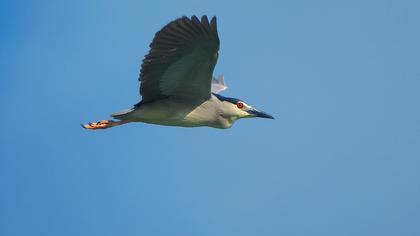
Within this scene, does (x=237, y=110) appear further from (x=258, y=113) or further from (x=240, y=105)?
(x=258, y=113)

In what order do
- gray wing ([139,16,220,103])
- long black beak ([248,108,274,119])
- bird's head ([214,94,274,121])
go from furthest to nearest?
long black beak ([248,108,274,119]) → bird's head ([214,94,274,121]) → gray wing ([139,16,220,103])

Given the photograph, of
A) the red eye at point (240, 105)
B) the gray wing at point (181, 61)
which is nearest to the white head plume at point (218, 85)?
the red eye at point (240, 105)

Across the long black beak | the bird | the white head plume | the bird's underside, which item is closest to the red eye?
the bird

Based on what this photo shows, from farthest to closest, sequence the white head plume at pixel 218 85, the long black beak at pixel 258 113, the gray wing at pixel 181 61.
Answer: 1. the white head plume at pixel 218 85
2. the long black beak at pixel 258 113
3. the gray wing at pixel 181 61

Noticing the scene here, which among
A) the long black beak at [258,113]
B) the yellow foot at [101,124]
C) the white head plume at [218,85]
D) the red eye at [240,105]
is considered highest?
the white head plume at [218,85]

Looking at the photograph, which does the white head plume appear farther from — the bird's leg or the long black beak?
the bird's leg

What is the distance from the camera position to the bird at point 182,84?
13041mm

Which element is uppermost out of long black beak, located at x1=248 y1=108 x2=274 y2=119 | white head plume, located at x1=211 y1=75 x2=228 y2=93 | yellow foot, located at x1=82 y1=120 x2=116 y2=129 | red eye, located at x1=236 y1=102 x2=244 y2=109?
white head plume, located at x1=211 y1=75 x2=228 y2=93

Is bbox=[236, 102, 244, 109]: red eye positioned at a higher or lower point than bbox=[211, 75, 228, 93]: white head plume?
lower

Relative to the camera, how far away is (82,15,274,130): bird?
1304cm

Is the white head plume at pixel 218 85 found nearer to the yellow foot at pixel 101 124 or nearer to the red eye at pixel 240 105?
the red eye at pixel 240 105

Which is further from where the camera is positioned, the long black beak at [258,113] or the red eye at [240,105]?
the long black beak at [258,113]

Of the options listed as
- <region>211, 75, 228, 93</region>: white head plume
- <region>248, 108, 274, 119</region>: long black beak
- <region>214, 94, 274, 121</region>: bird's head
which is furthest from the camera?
<region>211, 75, 228, 93</region>: white head plume

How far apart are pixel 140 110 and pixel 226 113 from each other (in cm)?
179
